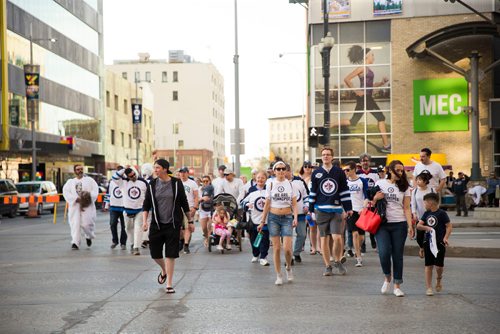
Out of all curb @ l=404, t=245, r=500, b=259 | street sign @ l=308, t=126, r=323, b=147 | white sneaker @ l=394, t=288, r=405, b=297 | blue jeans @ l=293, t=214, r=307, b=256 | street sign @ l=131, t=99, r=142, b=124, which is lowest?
curb @ l=404, t=245, r=500, b=259

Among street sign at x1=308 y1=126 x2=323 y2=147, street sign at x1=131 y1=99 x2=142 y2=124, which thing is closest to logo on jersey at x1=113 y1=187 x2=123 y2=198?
street sign at x1=308 y1=126 x2=323 y2=147

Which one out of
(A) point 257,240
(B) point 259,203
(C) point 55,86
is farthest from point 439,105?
(A) point 257,240

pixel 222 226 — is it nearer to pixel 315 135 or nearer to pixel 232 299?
pixel 232 299

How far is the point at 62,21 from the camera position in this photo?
191 feet

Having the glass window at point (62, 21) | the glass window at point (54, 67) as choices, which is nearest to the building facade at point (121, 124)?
the glass window at point (54, 67)

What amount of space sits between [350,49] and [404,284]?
32004mm

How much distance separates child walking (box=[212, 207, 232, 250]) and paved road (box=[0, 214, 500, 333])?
1.61 meters

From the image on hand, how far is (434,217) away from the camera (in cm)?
962

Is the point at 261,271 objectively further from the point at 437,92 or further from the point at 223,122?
the point at 223,122

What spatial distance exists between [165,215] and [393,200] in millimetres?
3055

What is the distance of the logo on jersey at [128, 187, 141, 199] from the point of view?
15.9 meters

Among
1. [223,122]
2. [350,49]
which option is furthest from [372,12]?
[223,122]

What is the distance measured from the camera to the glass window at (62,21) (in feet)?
169

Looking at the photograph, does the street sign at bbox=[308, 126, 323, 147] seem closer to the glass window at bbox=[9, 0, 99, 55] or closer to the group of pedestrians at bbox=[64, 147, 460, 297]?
the group of pedestrians at bbox=[64, 147, 460, 297]
